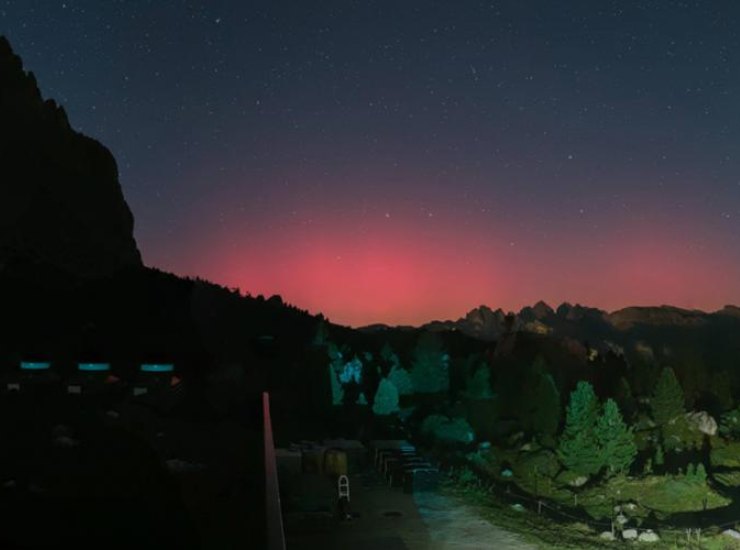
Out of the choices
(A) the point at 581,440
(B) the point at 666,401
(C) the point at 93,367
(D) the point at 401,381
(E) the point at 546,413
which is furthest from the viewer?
(C) the point at 93,367

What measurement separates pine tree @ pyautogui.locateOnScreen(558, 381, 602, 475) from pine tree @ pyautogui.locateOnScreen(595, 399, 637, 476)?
1.85 ft

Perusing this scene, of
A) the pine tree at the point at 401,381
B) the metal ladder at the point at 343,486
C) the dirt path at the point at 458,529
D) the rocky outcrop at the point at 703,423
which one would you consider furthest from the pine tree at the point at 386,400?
the metal ladder at the point at 343,486

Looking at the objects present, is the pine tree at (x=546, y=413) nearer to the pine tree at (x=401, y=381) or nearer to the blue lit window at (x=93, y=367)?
the pine tree at (x=401, y=381)

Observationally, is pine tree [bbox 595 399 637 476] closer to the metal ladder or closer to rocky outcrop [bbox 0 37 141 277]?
the metal ladder

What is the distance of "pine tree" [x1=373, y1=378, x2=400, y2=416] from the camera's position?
73.2 m

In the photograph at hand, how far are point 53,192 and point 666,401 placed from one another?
126 metres

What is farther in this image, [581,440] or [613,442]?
[613,442]

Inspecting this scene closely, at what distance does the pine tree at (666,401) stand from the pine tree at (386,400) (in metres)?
24.2

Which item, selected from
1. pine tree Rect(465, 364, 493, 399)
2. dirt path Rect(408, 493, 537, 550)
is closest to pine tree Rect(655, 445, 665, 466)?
pine tree Rect(465, 364, 493, 399)

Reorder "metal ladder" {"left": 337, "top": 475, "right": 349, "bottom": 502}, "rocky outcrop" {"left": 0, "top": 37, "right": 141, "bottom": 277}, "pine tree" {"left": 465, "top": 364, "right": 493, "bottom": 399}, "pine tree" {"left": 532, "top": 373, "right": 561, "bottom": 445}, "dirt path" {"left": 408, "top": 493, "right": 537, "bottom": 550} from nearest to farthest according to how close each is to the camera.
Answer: "dirt path" {"left": 408, "top": 493, "right": 537, "bottom": 550} < "metal ladder" {"left": 337, "top": 475, "right": 349, "bottom": 502} < "pine tree" {"left": 532, "top": 373, "right": 561, "bottom": 445} < "pine tree" {"left": 465, "top": 364, "right": 493, "bottom": 399} < "rocky outcrop" {"left": 0, "top": 37, "right": 141, "bottom": 277}

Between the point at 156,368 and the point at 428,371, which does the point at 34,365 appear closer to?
the point at 156,368

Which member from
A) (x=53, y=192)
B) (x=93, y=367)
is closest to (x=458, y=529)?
(x=93, y=367)

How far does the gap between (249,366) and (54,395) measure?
2267cm

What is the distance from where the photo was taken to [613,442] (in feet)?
170
